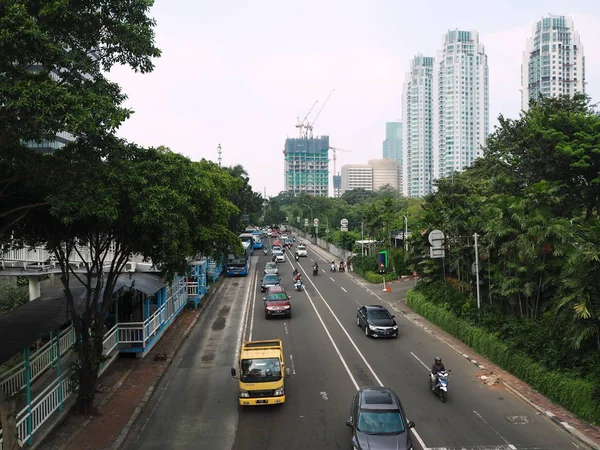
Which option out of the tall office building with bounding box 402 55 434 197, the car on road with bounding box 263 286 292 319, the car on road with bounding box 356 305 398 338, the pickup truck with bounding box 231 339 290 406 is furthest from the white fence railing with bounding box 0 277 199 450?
the tall office building with bounding box 402 55 434 197

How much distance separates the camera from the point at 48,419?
13.9m

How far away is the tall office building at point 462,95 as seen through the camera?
6147 inches

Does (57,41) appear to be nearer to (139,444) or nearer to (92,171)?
(92,171)

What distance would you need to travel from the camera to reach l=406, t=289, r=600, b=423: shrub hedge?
46.9 feet

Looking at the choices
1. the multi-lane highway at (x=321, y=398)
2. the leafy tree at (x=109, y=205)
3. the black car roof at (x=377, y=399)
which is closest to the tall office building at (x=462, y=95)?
the multi-lane highway at (x=321, y=398)

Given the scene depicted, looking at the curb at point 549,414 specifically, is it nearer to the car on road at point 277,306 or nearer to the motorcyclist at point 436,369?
the motorcyclist at point 436,369

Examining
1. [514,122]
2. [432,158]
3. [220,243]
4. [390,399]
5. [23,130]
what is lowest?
[390,399]

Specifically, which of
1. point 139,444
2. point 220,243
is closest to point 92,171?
point 139,444

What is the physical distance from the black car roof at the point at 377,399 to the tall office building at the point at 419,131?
589 ft

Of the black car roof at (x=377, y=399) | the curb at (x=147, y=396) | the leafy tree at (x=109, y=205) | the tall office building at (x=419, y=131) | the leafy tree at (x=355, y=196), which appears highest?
the tall office building at (x=419, y=131)

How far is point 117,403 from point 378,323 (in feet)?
43.7

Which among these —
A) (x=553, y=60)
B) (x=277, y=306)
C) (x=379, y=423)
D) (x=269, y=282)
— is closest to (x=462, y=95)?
(x=553, y=60)

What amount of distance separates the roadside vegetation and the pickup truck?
8715 millimetres

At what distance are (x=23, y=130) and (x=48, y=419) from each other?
26.7ft
